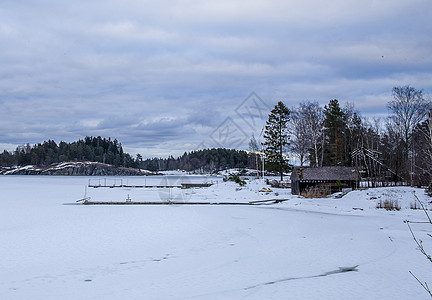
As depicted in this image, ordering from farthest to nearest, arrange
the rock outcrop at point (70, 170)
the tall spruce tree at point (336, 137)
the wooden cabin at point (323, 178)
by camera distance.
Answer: the rock outcrop at point (70, 170)
the tall spruce tree at point (336, 137)
the wooden cabin at point (323, 178)

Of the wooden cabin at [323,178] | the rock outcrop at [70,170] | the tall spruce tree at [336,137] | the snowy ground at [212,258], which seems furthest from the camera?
the rock outcrop at [70,170]

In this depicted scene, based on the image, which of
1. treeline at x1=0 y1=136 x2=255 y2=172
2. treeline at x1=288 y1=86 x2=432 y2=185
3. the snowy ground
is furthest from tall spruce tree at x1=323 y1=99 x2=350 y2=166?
treeline at x1=0 y1=136 x2=255 y2=172

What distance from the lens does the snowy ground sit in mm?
8211

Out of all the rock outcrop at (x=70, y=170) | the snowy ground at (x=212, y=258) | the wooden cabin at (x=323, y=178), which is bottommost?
the snowy ground at (x=212, y=258)

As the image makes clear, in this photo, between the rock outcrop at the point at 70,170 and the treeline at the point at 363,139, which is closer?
the treeline at the point at 363,139

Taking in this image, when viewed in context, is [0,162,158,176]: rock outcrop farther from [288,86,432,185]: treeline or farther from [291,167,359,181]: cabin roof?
[291,167,359,181]: cabin roof

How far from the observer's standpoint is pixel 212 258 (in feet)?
36.6

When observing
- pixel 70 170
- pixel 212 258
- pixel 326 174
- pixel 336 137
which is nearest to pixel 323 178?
pixel 326 174

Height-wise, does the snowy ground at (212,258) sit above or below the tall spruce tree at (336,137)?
below

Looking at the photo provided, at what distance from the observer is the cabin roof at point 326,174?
34.1 meters

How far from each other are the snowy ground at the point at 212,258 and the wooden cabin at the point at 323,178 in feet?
45.6

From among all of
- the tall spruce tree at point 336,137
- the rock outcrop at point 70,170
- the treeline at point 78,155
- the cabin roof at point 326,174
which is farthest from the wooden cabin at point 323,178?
the rock outcrop at point 70,170

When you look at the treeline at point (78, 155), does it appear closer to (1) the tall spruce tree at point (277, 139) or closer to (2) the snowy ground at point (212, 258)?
(1) the tall spruce tree at point (277, 139)

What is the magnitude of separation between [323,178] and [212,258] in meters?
25.0
